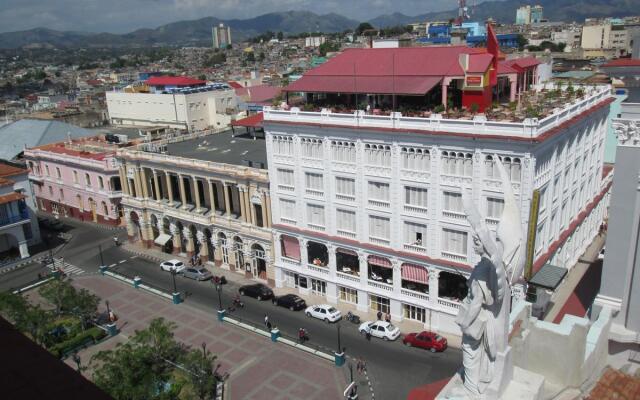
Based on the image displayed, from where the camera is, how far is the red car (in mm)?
41781

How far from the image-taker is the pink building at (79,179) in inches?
2931

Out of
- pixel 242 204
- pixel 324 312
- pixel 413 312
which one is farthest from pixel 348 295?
pixel 242 204

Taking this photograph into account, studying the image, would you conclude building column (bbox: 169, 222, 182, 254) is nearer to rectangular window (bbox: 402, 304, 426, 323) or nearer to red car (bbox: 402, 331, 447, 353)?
rectangular window (bbox: 402, 304, 426, 323)

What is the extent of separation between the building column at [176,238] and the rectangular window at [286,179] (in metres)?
19.4

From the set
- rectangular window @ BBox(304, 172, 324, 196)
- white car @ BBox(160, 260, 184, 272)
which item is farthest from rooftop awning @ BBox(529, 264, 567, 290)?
white car @ BBox(160, 260, 184, 272)

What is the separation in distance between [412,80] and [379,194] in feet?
34.2

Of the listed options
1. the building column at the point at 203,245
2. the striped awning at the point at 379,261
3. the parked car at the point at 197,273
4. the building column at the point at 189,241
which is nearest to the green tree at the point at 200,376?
the striped awning at the point at 379,261

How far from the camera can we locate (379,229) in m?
45.9

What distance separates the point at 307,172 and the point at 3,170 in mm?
45123

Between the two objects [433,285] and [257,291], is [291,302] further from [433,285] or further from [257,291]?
[433,285]

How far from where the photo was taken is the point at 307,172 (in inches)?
1917

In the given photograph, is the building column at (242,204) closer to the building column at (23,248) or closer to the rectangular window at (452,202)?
the rectangular window at (452,202)

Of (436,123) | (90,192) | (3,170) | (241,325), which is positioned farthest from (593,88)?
(3,170)

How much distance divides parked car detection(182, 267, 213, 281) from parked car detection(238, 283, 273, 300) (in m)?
5.59
